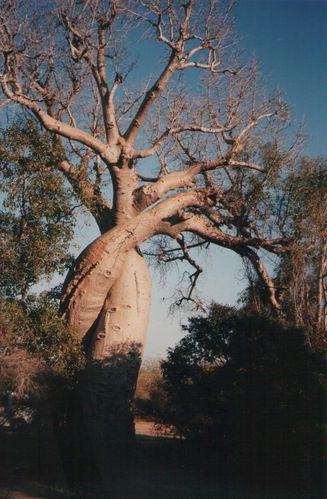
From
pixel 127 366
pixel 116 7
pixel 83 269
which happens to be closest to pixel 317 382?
pixel 127 366

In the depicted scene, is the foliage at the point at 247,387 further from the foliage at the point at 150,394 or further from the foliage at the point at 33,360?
the foliage at the point at 33,360

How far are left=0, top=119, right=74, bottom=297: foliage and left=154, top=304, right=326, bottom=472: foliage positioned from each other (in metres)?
2.55

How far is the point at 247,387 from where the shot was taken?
27.2ft

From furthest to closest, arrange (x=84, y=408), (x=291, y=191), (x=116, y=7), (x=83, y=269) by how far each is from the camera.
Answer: (x=291, y=191) → (x=116, y=7) → (x=83, y=269) → (x=84, y=408)

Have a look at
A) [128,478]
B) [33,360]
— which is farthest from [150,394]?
[33,360]

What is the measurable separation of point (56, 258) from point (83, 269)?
1.01 metres

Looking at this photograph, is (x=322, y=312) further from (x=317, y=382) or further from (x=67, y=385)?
(x=67, y=385)

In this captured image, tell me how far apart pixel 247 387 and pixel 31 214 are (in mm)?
3788

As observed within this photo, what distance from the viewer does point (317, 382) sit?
7898 mm

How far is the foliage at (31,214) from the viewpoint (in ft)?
25.6

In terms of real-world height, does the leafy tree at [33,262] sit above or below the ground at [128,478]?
above

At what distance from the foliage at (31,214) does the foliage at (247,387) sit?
2.55m

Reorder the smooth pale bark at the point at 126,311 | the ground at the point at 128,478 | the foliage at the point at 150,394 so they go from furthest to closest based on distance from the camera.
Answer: the foliage at the point at 150,394, the smooth pale bark at the point at 126,311, the ground at the point at 128,478

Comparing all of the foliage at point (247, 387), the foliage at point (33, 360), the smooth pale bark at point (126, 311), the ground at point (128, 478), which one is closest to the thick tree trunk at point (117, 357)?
the smooth pale bark at point (126, 311)
